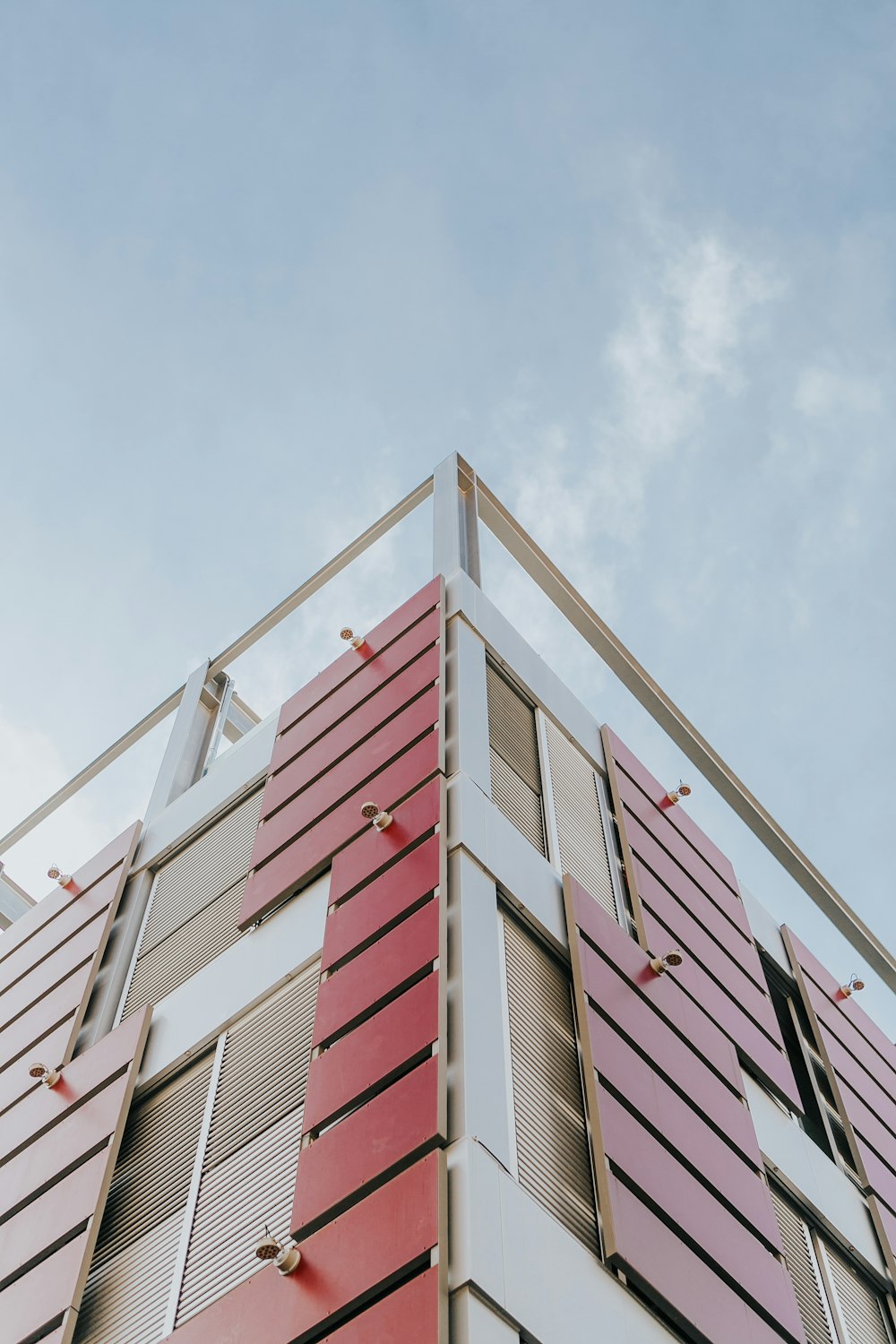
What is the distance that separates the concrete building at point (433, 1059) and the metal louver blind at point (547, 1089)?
36mm

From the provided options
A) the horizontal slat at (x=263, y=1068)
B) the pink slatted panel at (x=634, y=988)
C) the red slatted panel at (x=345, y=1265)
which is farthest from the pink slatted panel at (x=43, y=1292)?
the pink slatted panel at (x=634, y=988)

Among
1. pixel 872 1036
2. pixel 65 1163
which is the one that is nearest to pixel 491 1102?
pixel 65 1163

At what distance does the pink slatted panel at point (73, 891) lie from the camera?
17.3 metres

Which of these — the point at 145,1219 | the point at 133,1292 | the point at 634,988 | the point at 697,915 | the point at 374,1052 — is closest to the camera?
the point at 374,1052

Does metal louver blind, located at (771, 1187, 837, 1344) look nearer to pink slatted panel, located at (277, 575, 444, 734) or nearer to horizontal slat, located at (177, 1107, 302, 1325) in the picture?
horizontal slat, located at (177, 1107, 302, 1325)

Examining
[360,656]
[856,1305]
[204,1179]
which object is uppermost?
[360,656]

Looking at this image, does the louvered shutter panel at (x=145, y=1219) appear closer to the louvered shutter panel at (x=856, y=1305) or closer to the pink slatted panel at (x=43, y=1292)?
the pink slatted panel at (x=43, y=1292)

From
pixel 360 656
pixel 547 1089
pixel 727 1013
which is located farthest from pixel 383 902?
pixel 360 656

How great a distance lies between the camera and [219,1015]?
12656 mm

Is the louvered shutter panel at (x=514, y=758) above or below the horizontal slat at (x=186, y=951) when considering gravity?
above

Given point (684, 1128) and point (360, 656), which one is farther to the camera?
point (360, 656)

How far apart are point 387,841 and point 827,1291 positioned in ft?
21.8

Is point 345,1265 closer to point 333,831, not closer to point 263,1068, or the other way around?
point 263,1068

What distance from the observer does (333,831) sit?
1352 cm
